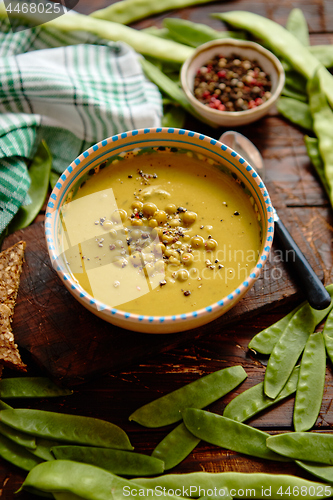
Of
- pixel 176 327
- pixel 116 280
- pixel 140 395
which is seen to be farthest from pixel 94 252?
pixel 140 395

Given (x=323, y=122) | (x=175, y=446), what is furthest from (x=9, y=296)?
(x=323, y=122)

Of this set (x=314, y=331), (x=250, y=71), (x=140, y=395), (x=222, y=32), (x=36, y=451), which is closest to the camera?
(x=36, y=451)

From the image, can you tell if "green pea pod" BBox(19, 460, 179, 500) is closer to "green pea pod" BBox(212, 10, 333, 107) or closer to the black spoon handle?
the black spoon handle

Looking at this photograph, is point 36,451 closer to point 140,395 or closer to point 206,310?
point 140,395

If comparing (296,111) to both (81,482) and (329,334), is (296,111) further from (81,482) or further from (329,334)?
(81,482)

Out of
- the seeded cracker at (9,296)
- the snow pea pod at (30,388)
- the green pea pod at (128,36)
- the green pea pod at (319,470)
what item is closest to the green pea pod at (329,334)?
the green pea pod at (319,470)

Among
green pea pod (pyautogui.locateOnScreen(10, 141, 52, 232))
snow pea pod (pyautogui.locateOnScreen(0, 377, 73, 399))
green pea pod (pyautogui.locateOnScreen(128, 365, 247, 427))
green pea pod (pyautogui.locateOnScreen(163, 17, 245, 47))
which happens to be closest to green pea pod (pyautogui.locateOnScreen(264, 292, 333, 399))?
green pea pod (pyautogui.locateOnScreen(128, 365, 247, 427))

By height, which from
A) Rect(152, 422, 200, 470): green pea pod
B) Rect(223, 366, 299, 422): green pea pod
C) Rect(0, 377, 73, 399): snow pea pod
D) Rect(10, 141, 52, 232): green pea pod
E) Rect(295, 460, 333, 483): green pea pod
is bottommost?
Rect(295, 460, 333, 483): green pea pod
